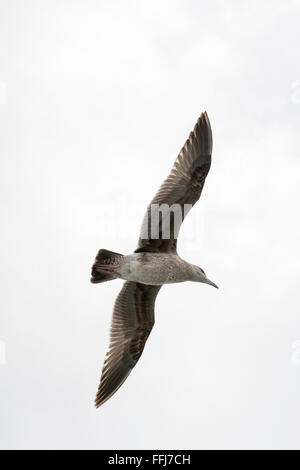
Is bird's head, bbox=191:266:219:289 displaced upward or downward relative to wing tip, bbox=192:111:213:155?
downward

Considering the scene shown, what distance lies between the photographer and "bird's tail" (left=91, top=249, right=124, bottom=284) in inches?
624

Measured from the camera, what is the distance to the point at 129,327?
17.2 metres

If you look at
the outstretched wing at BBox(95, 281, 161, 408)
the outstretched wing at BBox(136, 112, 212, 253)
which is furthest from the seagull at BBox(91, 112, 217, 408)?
the outstretched wing at BBox(95, 281, 161, 408)

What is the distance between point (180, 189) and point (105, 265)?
1.93 metres

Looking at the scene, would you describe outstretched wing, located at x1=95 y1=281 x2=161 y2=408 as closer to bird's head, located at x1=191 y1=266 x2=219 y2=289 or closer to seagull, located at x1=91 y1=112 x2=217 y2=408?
seagull, located at x1=91 y1=112 x2=217 y2=408

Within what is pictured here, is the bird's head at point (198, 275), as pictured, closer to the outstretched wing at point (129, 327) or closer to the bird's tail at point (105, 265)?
the outstretched wing at point (129, 327)

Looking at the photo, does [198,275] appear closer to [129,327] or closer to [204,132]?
[129,327]

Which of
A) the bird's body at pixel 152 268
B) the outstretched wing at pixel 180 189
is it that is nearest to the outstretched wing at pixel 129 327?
the bird's body at pixel 152 268

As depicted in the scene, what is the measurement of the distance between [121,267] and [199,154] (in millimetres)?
2555

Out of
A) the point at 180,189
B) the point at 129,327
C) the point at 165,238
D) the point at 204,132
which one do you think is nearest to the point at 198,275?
the point at 165,238

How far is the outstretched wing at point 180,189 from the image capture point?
52.1 ft

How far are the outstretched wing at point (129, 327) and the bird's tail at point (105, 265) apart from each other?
1.17 m

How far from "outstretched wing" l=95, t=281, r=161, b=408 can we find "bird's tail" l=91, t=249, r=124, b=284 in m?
1.17

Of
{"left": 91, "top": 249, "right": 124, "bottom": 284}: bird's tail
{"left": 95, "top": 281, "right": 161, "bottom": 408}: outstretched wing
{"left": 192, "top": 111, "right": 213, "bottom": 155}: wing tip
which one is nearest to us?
{"left": 91, "top": 249, "right": 124, "bottom": 284}: bird's tail
